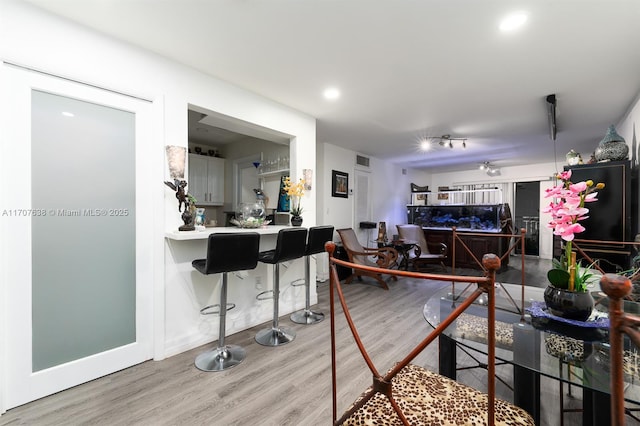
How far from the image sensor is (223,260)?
205 cm

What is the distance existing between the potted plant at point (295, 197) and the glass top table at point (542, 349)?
1.76 metres

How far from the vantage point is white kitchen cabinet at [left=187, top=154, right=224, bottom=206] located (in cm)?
456

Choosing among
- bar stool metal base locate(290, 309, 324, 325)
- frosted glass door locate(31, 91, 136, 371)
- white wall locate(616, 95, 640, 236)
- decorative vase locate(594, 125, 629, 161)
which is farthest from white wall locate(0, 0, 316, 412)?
white wall locate(616, 95, 640, 236)

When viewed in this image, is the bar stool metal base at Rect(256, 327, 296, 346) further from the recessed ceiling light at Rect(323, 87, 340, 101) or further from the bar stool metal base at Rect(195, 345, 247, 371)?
the recessed ceiling light at Rect(323, 87, 340, 101)

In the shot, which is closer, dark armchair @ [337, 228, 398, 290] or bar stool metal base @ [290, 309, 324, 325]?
bar stool metal base @ [290, 309, 324, 325]

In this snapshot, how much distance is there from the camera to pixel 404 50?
6.81ft

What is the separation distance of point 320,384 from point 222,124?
2.82 m

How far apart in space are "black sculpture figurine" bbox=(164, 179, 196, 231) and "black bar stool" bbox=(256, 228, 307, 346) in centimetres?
67

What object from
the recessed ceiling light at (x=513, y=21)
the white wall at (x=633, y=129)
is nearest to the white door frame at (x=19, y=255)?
the recessed ceiling light at (x=513, y=21)

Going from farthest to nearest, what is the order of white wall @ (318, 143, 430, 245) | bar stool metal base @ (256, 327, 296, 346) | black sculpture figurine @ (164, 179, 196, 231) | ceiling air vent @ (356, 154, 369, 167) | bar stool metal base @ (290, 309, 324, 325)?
ceiling air vent @ (356, 154, 369, 167)
white wall @ (318, 143, 430, 245)
bar stool metal base @ (290, 309, 324, 325)
bar stool metal base @ (256, 327, 296, 346)
black sculpture figurine @ (164, 179, 196, 231)

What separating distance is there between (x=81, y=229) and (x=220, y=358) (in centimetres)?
138

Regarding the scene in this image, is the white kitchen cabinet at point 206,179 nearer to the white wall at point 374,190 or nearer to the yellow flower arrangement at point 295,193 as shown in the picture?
the white wall at point 374,190

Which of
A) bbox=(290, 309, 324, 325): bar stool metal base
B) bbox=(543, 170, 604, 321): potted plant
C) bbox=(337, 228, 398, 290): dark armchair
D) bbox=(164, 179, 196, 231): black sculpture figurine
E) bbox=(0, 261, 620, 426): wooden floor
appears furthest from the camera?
bbox=(337, 228, 398, 290): dark armchair

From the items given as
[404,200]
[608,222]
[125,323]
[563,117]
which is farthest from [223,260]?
[404,200]
